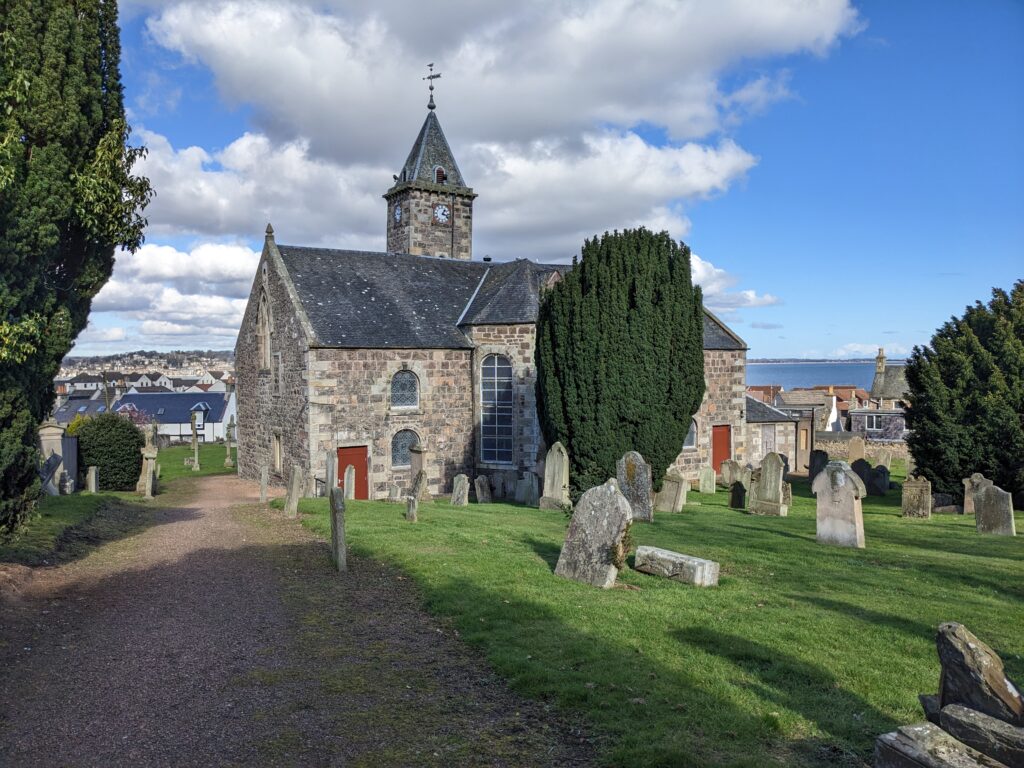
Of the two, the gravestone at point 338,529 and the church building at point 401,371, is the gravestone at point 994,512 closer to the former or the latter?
the church building at point 401,371

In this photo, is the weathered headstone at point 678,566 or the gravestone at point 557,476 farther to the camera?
the gravestone at point 557,476

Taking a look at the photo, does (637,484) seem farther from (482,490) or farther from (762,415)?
(762,415)

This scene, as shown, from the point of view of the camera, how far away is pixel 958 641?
4461mm

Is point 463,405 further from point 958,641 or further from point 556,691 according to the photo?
point 958,641

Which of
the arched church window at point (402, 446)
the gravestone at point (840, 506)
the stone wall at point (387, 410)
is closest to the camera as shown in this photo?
the gravestone at point (840, 506)

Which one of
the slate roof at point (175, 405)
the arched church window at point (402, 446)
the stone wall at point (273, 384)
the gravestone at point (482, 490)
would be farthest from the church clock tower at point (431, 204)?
the slate roof at point (175, 405)

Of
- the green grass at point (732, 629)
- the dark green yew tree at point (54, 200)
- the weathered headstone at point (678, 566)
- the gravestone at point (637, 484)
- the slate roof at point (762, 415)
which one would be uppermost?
the dark green yew tree at point (54, 200)

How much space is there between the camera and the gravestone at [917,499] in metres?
19.1

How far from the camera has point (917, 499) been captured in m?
19.3

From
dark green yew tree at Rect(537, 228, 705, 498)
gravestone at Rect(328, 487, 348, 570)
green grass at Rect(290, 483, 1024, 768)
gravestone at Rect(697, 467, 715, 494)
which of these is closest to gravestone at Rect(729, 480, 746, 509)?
dark green yew tree at Rect(537, 228, 705, 498)

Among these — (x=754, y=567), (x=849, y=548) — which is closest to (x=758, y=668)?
(x=754, y=567)

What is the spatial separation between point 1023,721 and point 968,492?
18108 millimetres

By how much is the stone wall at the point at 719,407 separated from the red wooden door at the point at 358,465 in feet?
39.2

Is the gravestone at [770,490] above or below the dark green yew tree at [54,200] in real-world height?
below
